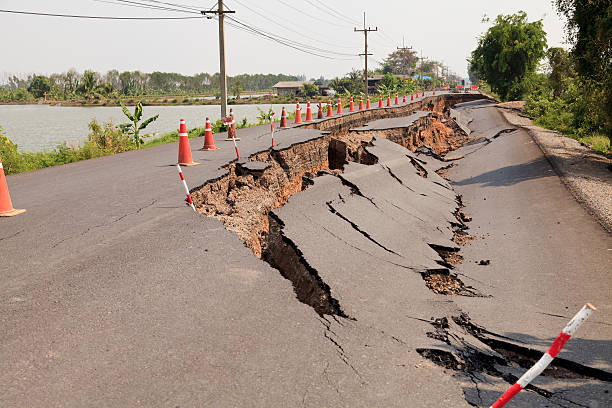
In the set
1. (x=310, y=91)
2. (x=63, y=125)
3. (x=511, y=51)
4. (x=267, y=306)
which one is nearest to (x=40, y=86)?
(x=310, y=91)

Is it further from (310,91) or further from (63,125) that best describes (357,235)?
(310,91)

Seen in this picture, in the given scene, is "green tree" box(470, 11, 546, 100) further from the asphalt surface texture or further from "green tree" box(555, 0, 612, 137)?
the asphalt surface texture

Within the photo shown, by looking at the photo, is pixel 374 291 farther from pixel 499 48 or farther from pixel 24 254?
pixel 499 48

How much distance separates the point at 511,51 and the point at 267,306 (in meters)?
53.3

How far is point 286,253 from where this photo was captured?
5848 millimetres

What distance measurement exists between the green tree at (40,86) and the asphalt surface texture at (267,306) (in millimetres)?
111644

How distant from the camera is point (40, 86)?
105 m

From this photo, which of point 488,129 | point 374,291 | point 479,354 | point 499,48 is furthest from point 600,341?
point 499,48

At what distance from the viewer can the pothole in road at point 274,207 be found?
510cm

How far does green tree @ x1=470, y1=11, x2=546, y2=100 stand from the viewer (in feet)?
164

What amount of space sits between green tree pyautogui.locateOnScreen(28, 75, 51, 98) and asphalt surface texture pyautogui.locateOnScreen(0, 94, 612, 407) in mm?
111644

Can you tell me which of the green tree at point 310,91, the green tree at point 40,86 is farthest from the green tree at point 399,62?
the green tree at point 40,86

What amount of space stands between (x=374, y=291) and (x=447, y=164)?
1374cm

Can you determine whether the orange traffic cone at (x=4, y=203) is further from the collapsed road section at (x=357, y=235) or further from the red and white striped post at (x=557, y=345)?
the red and white striped post at (x=557, y=345)
